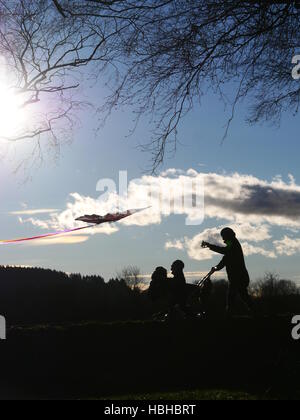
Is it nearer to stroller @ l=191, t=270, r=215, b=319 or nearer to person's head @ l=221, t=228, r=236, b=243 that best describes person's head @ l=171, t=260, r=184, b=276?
stroller @ l=191, t=270, r=215, b=319

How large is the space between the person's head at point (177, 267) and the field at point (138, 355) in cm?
120

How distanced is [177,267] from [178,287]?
49 centimetres

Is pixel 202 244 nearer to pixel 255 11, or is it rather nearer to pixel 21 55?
pixel 255 11

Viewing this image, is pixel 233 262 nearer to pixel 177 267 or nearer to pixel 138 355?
pixel 177 267

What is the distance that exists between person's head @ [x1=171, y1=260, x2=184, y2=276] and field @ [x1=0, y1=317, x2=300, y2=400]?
1.20 metres

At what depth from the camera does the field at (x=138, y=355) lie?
11.5 meters

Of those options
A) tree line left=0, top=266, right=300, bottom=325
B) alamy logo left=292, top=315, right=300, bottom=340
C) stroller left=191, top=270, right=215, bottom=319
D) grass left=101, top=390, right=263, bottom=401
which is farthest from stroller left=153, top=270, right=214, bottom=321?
tree line left=0, top=266, right=300, bottom=325

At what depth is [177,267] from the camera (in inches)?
479

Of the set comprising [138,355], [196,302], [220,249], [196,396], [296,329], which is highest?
[220,249]

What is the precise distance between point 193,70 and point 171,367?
647 cm

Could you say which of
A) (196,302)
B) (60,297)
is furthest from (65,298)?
(196,302)

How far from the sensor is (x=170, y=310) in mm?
12516

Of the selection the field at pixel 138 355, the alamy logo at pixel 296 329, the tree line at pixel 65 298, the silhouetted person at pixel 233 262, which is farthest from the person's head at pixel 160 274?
the tree line at pixel 65 298
